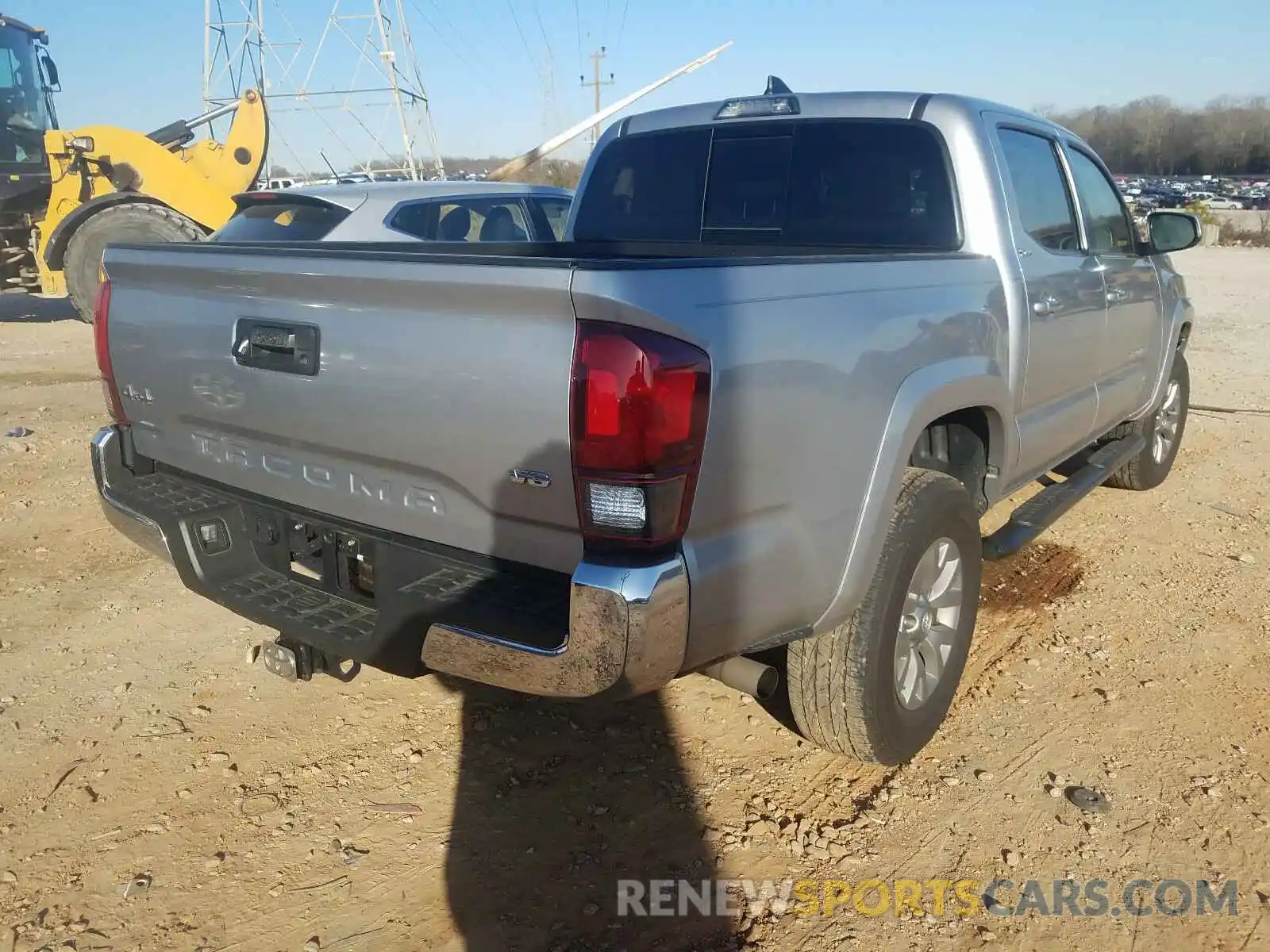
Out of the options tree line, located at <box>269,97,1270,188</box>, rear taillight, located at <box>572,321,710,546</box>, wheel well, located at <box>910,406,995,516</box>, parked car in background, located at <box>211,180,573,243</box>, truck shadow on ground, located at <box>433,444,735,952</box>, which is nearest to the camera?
rear taillight, located at <box>572,321,710,546</box>

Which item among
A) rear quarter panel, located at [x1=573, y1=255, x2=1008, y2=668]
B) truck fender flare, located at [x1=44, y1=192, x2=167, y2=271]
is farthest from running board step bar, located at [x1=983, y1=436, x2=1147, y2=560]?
truck fender flare, located at [x1=44, y1=192, x2=167, y2=271]

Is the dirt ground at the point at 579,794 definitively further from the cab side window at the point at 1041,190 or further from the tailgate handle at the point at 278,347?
the cab side window at the point at 1041,190

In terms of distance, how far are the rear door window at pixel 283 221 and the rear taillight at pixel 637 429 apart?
18.2ft

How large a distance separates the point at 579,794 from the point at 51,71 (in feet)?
46.2

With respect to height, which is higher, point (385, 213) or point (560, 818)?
point (385, 213)

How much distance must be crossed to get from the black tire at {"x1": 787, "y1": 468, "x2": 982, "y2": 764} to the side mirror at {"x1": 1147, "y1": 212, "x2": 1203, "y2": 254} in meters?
2.47

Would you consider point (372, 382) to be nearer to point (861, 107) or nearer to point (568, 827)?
point (568, 827)

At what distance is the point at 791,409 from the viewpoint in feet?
7.13

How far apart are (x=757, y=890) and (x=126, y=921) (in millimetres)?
1599

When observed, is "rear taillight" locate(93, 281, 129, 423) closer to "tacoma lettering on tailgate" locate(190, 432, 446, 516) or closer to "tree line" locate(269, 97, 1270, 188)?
"tacoma lettering on tailgate" locate(190, 432, 446, 516)

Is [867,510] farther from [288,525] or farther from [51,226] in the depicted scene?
[51,226]

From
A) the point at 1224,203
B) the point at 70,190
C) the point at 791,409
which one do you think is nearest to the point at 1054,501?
the point at 791,409

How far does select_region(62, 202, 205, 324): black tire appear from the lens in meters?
11.7

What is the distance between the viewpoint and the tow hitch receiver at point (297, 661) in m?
2.68
